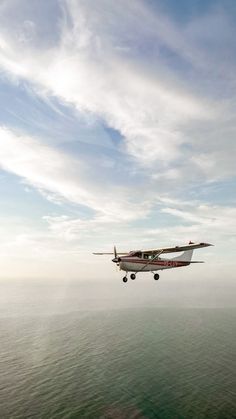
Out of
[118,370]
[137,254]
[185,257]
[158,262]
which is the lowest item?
[118,370]

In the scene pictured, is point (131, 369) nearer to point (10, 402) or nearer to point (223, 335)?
point (10, 402)

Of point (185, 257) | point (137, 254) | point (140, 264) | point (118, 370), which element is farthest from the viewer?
point (118, 370)

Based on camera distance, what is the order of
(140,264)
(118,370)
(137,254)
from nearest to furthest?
(140,264), (137,254), (118,370)

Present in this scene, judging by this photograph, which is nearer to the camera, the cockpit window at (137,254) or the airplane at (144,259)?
the airplane at (144,259)

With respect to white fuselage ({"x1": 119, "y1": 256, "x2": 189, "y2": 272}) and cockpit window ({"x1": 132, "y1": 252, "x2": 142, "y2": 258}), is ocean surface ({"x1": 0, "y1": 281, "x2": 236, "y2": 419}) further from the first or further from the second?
cockpit window ({"x1": 132, "y1": 252, "x2": 142, "y2": 258})

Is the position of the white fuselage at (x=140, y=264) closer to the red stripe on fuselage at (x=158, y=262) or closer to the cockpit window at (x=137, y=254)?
the red stripe on fuselage at (x=158, y=262)

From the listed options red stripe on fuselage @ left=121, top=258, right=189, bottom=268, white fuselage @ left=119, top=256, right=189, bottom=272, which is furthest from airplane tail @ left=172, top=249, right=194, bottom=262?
white fuselage @ left=119, top=256, right=189, bottom=272

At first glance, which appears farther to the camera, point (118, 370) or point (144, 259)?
point (118, 370)

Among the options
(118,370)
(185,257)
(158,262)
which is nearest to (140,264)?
(158,262)

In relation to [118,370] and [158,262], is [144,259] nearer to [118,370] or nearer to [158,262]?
[158,262]

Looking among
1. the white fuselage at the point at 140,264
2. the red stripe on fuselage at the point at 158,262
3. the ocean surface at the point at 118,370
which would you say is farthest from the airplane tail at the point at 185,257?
the ocean surface at the point at 118,370
